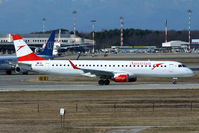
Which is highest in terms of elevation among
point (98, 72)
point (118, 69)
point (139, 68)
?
point (139, 68)

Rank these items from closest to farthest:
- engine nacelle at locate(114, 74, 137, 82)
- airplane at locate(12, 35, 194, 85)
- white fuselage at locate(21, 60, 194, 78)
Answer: engine nacelle at locate(114, 74, 137, 82) < airplane at locate(12, 35, 194, 85) < white fuselage at locate(21, 60, 194, 78)

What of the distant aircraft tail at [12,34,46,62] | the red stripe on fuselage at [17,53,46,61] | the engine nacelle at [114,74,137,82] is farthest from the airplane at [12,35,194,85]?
the distant aircraft tail at [12,34,46,62]

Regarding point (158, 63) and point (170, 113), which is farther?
point (158, 63)

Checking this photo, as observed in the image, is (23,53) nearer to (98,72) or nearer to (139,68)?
(98,72)

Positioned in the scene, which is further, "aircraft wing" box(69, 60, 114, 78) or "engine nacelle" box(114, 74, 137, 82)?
"aircraft wing" box(69, 60, 114, 78)

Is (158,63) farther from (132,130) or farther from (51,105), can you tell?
(132,130)

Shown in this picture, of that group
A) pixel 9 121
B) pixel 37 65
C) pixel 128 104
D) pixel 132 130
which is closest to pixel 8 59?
pixel 37 65

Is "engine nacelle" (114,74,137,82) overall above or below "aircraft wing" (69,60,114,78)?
below

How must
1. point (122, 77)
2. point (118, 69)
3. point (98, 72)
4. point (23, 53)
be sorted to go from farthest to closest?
point (23, 53), point (118, 69), point (98, 72), point (122, 77)

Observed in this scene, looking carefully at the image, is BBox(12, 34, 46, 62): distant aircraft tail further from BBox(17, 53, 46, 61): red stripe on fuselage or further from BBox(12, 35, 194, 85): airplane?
BBox(12, 35, 194, 85): airplane

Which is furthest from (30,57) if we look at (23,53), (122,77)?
(122,77)

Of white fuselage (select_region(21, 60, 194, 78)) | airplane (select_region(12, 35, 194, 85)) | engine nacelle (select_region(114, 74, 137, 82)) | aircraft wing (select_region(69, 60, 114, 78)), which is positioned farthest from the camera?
white fuselage (select_region(21, 60, 194, 78))

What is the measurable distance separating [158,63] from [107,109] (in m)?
21.2

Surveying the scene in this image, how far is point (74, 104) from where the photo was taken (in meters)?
37.1
